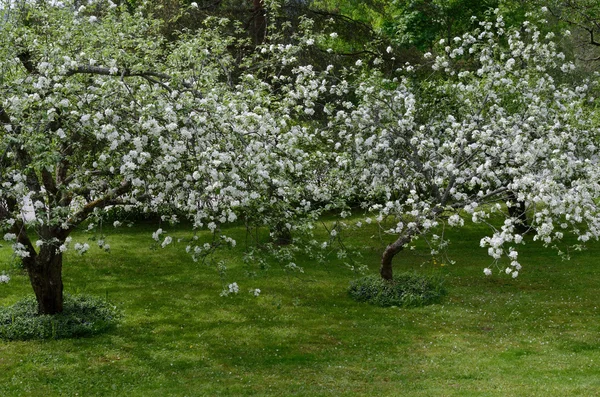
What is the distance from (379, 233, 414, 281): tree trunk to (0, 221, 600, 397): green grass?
121 cm

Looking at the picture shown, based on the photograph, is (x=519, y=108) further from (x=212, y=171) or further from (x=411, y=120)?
(x=212, y=171)

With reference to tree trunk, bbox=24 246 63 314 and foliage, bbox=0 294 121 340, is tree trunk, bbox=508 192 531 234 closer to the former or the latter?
foliage, bbox=0 294 121 340

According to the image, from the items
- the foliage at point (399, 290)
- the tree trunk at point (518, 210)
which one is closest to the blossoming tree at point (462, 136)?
the tree trunk at point (518, 210)

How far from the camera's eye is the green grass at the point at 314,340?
36.1ft

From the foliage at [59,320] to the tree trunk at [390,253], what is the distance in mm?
6335

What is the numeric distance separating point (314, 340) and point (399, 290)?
11.8 feet

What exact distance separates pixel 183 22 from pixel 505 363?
52.9 feet

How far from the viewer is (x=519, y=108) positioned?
1642 cm

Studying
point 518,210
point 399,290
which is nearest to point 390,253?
point 399,290

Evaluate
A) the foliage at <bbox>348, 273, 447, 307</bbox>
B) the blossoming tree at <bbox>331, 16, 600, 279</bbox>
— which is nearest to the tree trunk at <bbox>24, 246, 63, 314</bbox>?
the blossoming tree at <bbox>331, 16, 600, 279</bbox>

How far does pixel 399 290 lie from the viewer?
642 inches

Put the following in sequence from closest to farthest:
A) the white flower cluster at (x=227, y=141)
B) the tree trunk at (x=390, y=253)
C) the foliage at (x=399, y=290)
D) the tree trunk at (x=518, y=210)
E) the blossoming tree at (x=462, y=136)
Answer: the white flower cluster at (x=227, y=141), the tree trunk at (x=518, y=210), the blossoming tree at (x=462, y=136), the tree trunk at (x=390, y=253), the foliage at (x=399, y=290)

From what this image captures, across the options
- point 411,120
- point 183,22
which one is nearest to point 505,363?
point 411,120

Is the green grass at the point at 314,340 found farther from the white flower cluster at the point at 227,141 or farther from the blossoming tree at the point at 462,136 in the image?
the white flower cluster at the point at 227,141
